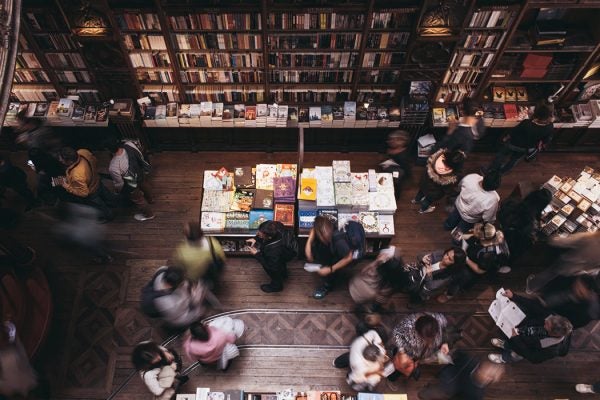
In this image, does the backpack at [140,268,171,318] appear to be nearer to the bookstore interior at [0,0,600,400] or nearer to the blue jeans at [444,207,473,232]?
Answer: the bookstore interior at [0,0,600,400]

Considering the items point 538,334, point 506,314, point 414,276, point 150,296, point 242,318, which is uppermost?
point 150,296

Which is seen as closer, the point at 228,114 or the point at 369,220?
the point at 369,220

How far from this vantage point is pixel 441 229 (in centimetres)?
847

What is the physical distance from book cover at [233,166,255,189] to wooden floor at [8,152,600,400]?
127 centimetres

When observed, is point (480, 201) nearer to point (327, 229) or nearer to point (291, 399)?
point (327, 229)

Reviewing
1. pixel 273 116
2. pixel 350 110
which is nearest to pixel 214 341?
pixel 273 116

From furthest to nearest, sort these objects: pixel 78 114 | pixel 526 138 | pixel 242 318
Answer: pixel 78 114
pixel 526 138
pixel 242 318

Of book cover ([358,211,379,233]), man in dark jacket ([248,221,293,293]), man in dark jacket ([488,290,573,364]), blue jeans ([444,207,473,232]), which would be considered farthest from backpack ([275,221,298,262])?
man in dark jacket ([488,290,573,364])

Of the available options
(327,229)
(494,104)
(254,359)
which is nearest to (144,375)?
(254,359)

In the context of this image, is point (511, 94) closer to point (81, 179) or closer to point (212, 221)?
point (212, 221)

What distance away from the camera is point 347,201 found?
759cm

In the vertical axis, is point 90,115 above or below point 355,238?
above

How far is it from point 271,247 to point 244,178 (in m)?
1.77

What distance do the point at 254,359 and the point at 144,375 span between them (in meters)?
1.80
